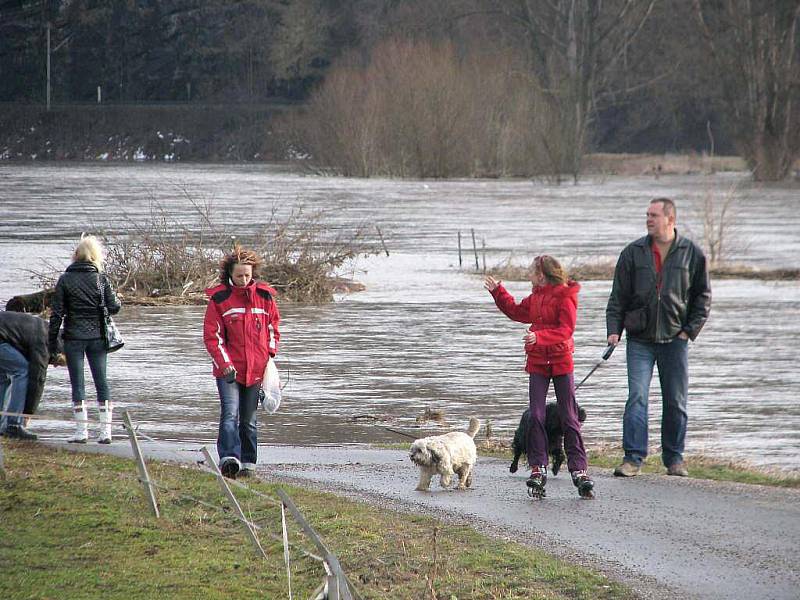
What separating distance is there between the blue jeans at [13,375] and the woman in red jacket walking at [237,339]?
7.64 ft

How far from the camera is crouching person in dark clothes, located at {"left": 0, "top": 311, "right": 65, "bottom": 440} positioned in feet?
38.9

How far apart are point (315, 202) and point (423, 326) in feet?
99.1

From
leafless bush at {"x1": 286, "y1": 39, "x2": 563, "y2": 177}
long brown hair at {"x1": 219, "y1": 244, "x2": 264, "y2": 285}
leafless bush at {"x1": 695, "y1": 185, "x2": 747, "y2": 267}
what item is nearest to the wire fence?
long brown hair at {"x1": 219, "y1": 244, "x2": 264, "y2": 285}

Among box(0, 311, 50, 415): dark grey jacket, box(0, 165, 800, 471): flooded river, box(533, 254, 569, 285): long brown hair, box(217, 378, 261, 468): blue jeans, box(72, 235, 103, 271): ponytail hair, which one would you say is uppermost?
box(72, 235, 103, 271): ponytail hair

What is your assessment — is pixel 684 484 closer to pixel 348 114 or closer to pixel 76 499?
pixel 76 499

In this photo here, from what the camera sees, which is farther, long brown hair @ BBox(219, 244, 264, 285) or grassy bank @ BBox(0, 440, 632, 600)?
long brown hair @ BBox(219, 244, 264, 285)

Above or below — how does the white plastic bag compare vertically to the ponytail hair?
below

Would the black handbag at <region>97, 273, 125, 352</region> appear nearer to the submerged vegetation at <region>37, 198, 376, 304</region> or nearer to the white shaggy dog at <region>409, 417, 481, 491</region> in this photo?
the white shaggy dog at <region>409, 417, 481, 491</region>

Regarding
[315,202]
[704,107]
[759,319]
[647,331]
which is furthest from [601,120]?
[647,331]

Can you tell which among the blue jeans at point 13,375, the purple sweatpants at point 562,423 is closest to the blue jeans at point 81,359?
the blue jeans at point 13,375

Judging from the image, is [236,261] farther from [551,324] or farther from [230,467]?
[551,324]

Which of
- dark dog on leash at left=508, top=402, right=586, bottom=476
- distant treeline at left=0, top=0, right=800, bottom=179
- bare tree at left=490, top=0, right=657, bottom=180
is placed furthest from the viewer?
bare tree at left=490, top=0, right=657, bottom=180

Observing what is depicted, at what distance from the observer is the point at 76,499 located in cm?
998

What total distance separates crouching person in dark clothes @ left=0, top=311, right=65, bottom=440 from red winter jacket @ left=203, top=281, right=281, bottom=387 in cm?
239
